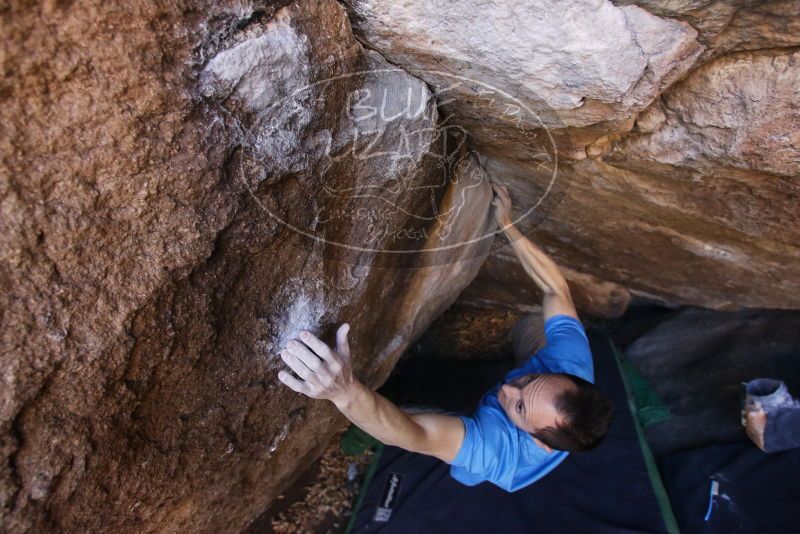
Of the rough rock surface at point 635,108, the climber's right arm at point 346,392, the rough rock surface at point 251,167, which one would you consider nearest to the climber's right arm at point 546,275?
the rough rock surface at point 635,108

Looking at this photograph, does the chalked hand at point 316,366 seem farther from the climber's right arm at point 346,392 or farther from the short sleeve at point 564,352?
the short sleeve at point 564,352

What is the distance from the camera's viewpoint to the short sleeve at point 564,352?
7.11ft

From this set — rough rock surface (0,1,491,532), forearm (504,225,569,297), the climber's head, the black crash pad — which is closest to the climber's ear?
rough rock surface (0,1,491,532)

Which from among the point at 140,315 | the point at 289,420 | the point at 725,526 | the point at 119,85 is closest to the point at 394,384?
A: the point at 289,420

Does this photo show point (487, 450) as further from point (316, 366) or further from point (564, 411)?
point (316, 366)

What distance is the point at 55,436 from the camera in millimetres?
1129

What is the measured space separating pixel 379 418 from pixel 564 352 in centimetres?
89

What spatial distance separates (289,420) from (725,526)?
1825mm

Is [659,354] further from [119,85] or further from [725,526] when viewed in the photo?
[119,85]

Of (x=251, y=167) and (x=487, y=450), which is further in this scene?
(x=487, y=450)

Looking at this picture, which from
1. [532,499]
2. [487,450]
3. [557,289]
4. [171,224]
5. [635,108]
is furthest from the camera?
[532,499]

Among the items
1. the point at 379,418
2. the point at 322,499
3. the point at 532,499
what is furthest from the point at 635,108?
the point at 322,499

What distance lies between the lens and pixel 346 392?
59.0 inches

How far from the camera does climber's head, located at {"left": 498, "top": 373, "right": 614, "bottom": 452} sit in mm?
1828
